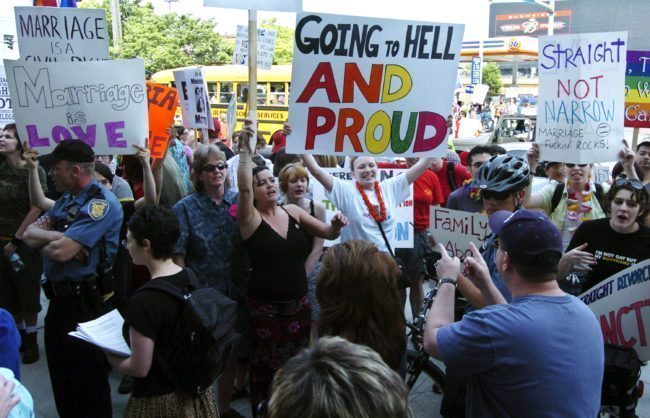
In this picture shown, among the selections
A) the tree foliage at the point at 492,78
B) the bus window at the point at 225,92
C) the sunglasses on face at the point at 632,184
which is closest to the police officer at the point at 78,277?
the sunglasses on face at the point at 632,184

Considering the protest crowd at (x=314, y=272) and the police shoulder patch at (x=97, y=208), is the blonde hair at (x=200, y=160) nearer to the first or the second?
the protest crowd at (x=314, y=272)

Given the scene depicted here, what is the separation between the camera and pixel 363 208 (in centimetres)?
461

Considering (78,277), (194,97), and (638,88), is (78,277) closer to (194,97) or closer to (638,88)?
(194,97)

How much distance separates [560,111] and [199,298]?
3.64 metres

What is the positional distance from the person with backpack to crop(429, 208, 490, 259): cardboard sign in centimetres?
152

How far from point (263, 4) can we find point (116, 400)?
320 cm

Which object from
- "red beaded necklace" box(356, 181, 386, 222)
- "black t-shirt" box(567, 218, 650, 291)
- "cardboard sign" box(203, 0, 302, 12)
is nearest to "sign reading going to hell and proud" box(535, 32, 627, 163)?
"black t-shirt" box(567, 218, 650, 291)

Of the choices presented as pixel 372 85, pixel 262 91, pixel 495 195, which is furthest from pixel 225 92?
pixel 495 195

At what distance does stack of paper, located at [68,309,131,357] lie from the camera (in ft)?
8.39

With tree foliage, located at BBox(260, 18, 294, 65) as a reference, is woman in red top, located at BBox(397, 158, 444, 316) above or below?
below

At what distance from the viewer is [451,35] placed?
13.9ft

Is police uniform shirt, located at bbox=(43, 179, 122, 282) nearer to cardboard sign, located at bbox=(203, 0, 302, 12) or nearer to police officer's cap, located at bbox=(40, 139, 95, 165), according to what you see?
police officer's cap, located at bbox=(40, 139, 95, 165)

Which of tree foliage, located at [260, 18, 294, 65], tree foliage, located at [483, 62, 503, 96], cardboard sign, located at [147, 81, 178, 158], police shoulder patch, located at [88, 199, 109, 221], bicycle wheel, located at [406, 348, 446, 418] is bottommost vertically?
bicycle wheel, located at [406, 348, 446, 418]

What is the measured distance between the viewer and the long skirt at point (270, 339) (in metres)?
3.69
